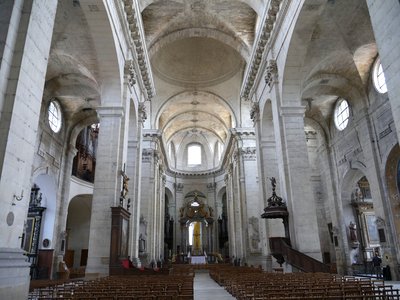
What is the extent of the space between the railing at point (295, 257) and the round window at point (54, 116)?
1446 cm

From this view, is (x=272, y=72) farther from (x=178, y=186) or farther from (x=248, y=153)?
(x=178, y=186)

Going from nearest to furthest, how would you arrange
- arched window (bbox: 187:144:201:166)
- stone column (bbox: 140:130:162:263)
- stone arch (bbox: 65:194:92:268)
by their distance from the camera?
stone column (bbox: 140:130:162:263) < stone arch (bbox: 65:194:92:268) < arched window (bbox: 187:144:201:166)

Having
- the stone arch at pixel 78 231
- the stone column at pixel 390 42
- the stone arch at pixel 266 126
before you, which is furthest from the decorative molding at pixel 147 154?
the stone column at pixel 390 42

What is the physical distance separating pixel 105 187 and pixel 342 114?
1512 centimetres

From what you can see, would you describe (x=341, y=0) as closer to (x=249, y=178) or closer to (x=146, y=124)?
(x=249, y=178)

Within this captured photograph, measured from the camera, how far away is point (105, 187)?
11.9m

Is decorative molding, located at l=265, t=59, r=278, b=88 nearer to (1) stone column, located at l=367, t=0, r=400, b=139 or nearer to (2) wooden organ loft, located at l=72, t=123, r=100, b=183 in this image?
(1) stone column, located at l=367, t=0, r=400, b=139

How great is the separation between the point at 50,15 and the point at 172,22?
15.5 m

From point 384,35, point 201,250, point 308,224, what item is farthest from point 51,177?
point 201,250

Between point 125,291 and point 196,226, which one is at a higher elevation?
point 196,226

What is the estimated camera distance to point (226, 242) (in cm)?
3638

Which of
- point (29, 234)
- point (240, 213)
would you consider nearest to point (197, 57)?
point (240, 213)

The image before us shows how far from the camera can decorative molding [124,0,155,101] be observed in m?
13.1

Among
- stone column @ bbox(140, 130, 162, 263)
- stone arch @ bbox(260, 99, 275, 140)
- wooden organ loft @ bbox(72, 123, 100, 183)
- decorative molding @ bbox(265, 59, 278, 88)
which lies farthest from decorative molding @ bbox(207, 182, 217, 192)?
decorative molding @ bbox(265, 59, 278, 88)
